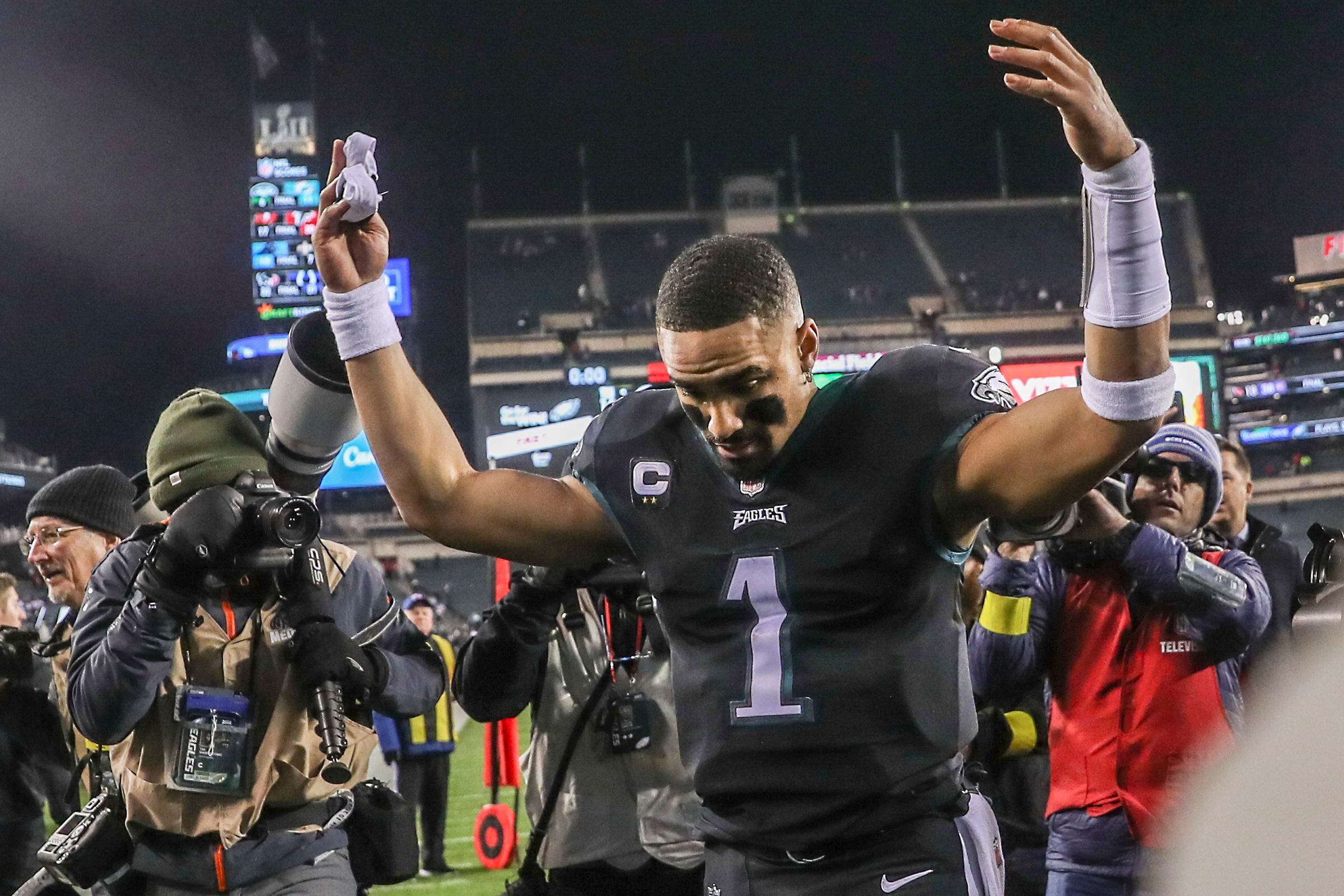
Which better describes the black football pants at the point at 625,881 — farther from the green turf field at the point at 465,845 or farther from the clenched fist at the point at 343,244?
the clenched fist at the point at 343,244

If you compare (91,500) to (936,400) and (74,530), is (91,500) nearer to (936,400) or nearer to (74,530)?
(74,530)

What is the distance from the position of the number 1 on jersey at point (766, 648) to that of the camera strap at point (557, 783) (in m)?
1.76

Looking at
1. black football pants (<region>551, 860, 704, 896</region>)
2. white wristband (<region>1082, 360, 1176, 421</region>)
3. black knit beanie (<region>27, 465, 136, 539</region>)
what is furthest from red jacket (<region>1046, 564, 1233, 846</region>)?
black knit beanie (<region>27, 465, 136, 539</region>)

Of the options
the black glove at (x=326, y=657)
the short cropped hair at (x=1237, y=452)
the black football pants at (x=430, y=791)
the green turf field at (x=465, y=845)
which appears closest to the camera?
the black glove at (x=326, y=657)

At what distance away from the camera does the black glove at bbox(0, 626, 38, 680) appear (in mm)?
4234

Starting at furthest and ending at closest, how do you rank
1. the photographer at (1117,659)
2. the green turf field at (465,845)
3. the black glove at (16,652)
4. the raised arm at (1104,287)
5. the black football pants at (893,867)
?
the green turf field at (465,845)
the black glove at (16,652)
the photographer at (1117,659)
the black football pants at (893,867)
the raised arm at (1104,287)

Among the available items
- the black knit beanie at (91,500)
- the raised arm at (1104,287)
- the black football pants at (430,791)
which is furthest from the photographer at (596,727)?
the black football pants at (430,791)

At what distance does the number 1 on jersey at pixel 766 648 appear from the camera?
6.92 feet

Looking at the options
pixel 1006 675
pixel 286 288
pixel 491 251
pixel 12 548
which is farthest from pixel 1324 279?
pixel 1006 675

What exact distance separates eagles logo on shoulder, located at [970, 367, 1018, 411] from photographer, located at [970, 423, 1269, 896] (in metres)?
1.38

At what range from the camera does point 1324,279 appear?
50.0 metres

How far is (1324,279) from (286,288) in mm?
36195

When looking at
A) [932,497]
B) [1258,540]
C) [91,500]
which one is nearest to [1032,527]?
[932,497]

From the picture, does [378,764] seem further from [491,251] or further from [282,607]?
[491,251]
